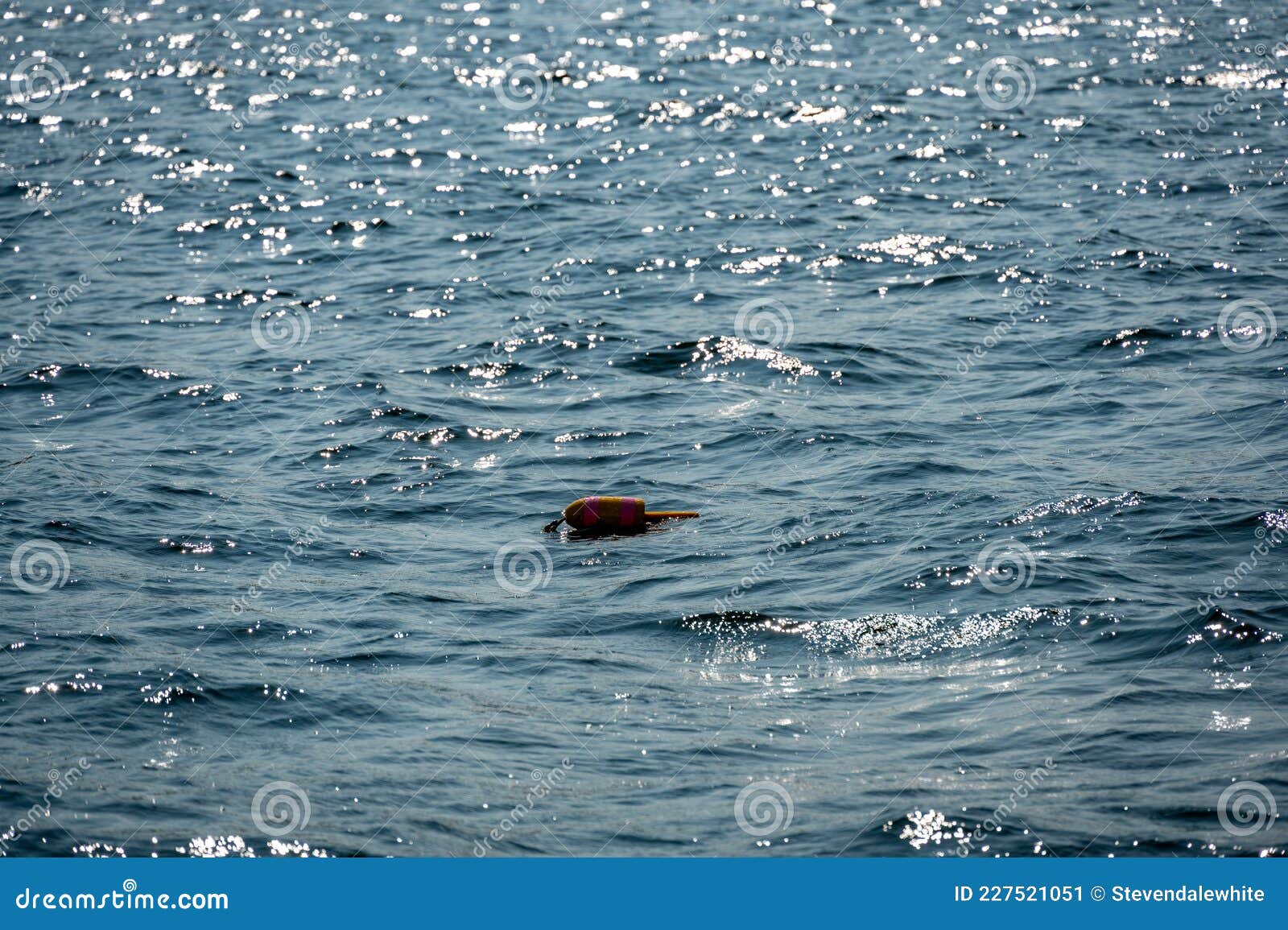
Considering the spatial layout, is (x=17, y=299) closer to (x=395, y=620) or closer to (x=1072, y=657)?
(x=395, y=620)

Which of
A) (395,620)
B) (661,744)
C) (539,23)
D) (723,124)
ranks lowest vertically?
(661,744)

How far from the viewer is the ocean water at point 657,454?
412 inches

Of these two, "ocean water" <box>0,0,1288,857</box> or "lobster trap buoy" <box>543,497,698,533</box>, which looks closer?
"ocean water" <box>0,0,1288,857</box>

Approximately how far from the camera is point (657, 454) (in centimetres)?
1691

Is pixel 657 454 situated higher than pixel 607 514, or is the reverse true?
pixel 657 454

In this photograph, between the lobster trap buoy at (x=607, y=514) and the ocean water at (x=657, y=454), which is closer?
the ocean water at (x=657, y=454)

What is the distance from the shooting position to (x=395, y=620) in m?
13.2

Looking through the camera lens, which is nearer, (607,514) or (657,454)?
(607,514)

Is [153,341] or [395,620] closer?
[395,620]

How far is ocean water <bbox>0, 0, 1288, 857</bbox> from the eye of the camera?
10469 millimetres

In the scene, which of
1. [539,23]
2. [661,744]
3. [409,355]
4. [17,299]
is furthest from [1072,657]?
[539,23]

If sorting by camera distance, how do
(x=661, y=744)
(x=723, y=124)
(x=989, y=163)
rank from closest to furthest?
(x=661, y=744) → (x=989, y=163) → (x=723, y=124)

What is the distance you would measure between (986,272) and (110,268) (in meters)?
13.3

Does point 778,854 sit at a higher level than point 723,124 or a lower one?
lower
